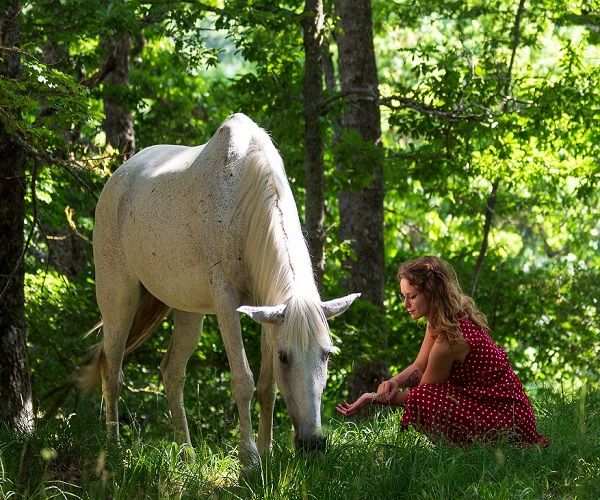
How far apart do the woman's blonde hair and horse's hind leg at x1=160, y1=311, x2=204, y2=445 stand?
211cm

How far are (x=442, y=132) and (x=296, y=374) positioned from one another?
17.1ft

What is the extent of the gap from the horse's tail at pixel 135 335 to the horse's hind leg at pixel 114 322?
0.07m

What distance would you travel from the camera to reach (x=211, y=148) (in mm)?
6219

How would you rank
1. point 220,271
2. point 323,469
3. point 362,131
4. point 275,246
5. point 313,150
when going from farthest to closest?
point 362,131 → point 313,150 → point 220,271 → point 275,246 → point 323,469

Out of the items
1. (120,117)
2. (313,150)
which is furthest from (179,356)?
(120,117)

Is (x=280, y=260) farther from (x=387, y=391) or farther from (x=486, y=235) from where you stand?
(x=486, y=235)

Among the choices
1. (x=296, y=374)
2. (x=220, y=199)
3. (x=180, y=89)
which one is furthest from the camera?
(x=180, y=89)

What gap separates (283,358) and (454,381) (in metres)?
1.03

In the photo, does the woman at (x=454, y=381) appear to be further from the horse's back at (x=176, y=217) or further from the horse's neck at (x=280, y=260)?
the horse's back at (x=176, y=217)

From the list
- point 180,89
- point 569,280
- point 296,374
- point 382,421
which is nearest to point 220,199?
point 296,374

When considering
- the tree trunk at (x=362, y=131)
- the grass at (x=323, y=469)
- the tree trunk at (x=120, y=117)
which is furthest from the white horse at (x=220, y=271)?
the tree trunk at (x=120, y=117)

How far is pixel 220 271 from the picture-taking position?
588cm

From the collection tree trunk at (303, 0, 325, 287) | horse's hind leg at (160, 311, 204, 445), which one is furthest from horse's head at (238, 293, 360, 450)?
tree trunk at (303, 0, 325, 287)

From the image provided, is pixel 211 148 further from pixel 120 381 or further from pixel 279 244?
pixel 120 381
